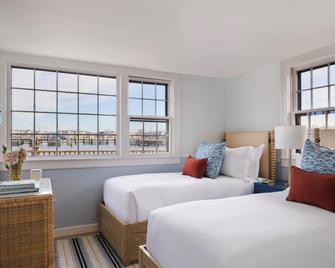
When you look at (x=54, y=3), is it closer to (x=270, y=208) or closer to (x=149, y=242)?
(x=149, y=242)

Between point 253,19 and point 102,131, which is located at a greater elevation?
point 253,19

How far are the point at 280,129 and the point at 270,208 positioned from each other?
1.30 m

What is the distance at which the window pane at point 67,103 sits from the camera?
3.47 meters

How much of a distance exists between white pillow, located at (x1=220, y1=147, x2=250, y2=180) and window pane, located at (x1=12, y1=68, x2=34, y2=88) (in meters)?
2.76

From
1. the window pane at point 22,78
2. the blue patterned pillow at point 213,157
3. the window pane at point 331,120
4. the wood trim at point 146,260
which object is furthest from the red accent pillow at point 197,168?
the window pane at point 22,78

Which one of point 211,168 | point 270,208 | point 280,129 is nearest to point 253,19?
point 280,129

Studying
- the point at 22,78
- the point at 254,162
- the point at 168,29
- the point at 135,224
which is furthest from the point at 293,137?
the point at 22,78

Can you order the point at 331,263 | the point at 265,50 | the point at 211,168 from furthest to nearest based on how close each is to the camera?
1. the point at 211,168
2. the point at 265,50
3. the point at 331,263

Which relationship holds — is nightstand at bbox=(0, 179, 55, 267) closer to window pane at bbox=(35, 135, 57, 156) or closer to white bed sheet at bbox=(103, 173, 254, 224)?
white bed sheet at bbox=(103, 173, 254, 224)

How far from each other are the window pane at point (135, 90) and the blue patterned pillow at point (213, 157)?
1318 mm

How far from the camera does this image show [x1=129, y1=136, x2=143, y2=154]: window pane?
151 inches

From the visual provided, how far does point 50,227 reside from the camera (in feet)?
7.02

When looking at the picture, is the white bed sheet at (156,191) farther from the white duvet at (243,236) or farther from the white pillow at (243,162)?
the white duvet at (243,236)

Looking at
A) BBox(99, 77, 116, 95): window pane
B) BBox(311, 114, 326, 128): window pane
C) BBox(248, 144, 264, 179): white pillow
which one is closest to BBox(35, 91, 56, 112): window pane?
BBox(99, 77, 116, 95): window pane
